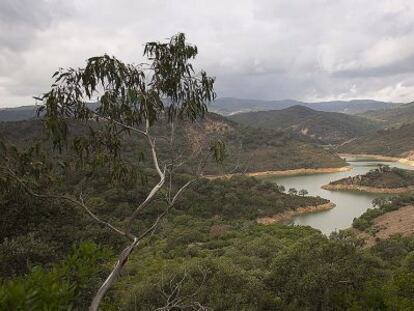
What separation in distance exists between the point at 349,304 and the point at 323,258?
5.52 feet

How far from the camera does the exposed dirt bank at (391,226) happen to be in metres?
26.8

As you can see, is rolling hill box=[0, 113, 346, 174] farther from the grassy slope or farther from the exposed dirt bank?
the exposed dirt bank

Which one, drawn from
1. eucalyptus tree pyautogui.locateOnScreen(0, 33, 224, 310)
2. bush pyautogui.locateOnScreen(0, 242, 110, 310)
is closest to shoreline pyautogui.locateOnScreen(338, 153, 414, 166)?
eucalyptus tree pyautogui.locateOnScreen(0, 33, 224, 310)

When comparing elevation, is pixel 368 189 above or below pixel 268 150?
below

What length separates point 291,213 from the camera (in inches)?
1716

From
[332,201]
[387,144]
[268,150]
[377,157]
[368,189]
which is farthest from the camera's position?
[387,144]

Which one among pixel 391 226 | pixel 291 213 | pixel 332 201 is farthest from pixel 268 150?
pixel 391 226

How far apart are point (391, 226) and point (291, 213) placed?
14930 mm

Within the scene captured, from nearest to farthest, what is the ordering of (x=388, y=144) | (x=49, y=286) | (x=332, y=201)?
(x=49, y=286), (x=332, y=201), (x=388, y=144)

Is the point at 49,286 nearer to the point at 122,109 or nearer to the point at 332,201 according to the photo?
the point at 122,109

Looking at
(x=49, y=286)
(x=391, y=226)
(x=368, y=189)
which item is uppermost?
(x=49, y=286)

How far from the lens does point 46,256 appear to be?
35.3 feet

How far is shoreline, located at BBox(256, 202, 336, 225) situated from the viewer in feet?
131

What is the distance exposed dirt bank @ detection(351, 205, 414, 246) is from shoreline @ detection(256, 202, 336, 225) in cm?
1026
